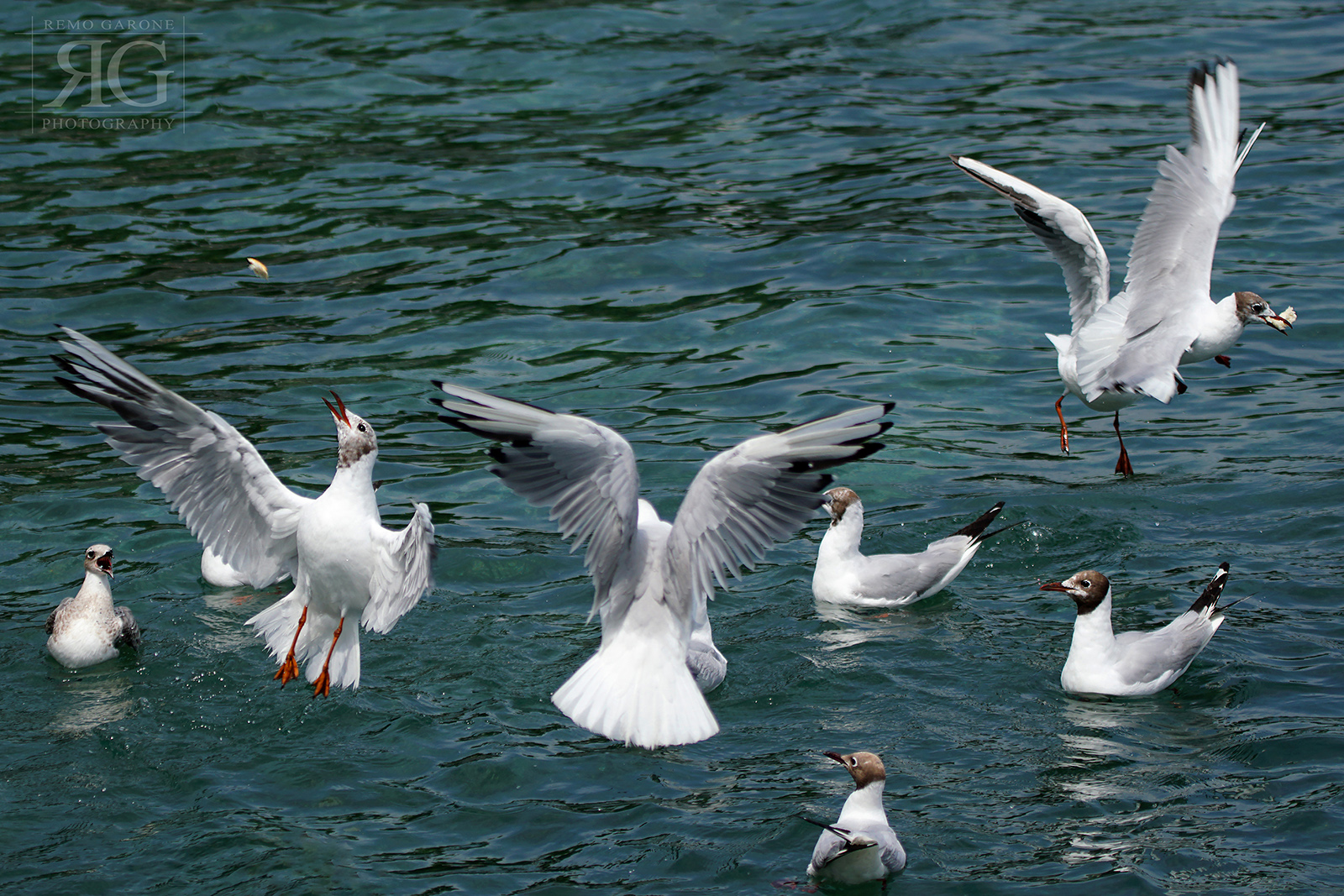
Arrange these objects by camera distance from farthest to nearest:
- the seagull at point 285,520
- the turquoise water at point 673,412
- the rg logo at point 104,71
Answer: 1. the rg logo at point 104,71
2. the seagull at point 285,520
3. the turquoise water at point 673,412

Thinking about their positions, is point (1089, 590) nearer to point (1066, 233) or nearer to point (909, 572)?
point (909, 572)

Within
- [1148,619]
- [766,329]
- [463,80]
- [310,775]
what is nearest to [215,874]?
[310,775]

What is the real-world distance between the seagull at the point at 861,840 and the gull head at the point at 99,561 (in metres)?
4.24

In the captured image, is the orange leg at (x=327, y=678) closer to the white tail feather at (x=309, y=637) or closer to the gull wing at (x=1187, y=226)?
the white tail feather at (x=309, y=637)

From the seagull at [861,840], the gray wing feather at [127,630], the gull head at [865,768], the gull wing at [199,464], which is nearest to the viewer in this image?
the seagull at [861,840]

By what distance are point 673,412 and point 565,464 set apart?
502 cm

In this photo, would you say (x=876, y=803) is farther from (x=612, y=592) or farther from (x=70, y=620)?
(x=70, y=620)

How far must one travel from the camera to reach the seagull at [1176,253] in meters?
9.14

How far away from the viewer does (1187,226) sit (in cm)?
925

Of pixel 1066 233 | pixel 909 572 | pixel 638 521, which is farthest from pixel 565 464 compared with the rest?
pixel 1066 233

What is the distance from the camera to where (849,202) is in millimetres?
14625

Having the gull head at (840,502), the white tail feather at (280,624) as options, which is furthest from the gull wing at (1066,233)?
the white tail feather at (280,624)

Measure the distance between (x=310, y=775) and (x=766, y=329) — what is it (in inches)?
263

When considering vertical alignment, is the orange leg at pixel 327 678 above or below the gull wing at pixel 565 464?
below
